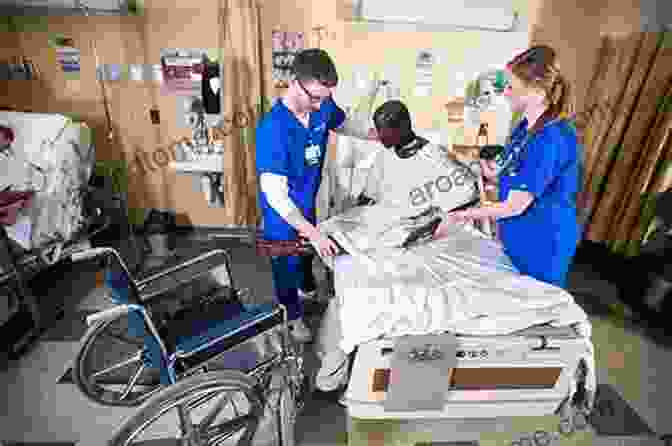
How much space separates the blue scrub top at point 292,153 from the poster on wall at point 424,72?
0.97 meters

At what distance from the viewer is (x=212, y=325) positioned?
4.40ft

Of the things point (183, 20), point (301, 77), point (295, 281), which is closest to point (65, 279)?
point (295, 281)

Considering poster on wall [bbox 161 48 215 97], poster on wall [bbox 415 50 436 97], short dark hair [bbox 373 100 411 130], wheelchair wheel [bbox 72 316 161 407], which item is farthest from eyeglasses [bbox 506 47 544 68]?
poster on wall [bbox 161 48 215 97]

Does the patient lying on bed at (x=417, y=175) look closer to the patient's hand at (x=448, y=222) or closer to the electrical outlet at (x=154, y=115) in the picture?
the patient's hand at (x=448, y=222)

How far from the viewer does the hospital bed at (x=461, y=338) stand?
1.13 metres

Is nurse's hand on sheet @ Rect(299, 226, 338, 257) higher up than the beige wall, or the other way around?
the beige wall

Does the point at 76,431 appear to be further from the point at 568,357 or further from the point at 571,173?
the point at 571,173

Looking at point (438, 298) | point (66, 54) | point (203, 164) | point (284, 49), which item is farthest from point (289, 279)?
point (66, 54)

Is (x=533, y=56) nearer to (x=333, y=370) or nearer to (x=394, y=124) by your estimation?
(x=394, y=124)

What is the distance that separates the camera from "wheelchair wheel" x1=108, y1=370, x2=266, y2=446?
3.06 ft

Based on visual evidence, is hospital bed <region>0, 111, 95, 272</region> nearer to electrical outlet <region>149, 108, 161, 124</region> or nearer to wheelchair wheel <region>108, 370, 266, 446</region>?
electrical outlet <region>149, 108, 161, 124</region>

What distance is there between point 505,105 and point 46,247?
2830 mm

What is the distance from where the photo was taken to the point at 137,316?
1.07 m

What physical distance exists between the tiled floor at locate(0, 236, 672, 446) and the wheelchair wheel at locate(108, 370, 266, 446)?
0.19 metres
